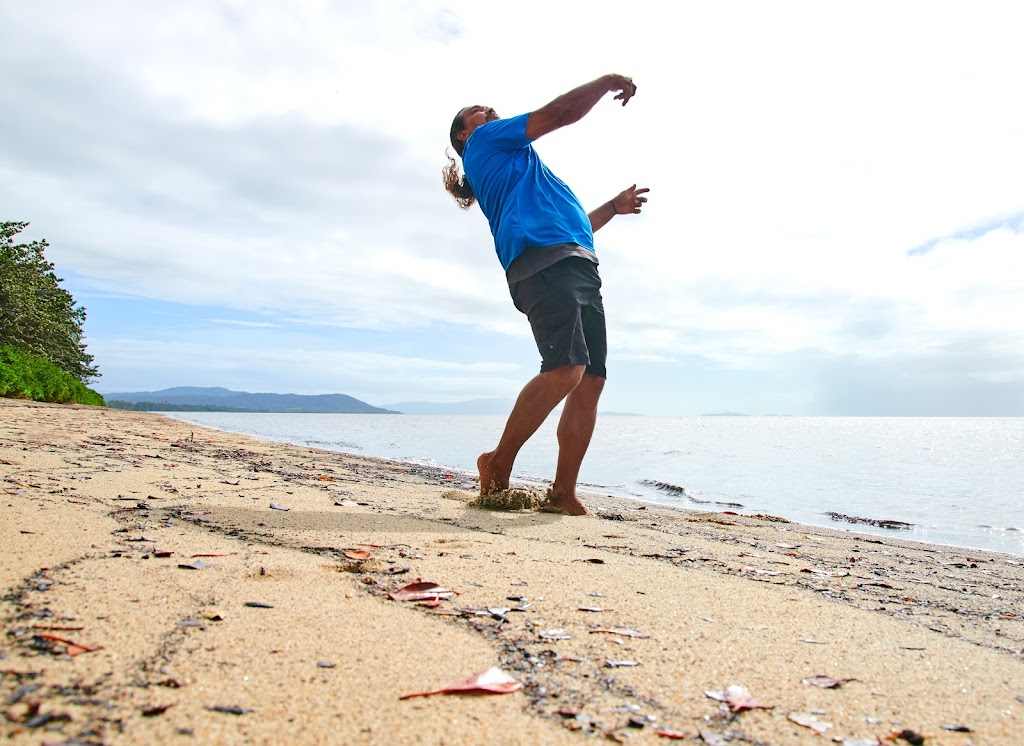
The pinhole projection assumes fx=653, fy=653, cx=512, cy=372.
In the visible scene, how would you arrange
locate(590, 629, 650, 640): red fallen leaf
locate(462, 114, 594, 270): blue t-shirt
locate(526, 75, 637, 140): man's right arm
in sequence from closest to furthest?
locate(590, 629, 650, 640): red fallen leaf
locate(526, 75, 637, 140): man's right arm
locate(462, 114, 594, 270): blue t-shirt

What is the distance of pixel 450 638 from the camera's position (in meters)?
1.30

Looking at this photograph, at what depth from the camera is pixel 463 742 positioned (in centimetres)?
92

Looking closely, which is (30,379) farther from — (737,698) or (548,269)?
(737,698)

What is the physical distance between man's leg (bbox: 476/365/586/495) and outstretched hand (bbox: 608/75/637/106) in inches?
56.3

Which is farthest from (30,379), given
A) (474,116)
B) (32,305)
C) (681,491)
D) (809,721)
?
(809,721)

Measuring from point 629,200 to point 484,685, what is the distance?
381cm

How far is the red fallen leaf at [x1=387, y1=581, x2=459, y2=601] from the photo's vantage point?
1.54m

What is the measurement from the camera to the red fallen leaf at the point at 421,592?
1.54 m

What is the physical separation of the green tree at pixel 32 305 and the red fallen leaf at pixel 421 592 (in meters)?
24.2

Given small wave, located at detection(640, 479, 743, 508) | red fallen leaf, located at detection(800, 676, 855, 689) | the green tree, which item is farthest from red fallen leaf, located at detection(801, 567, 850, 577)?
the green tree

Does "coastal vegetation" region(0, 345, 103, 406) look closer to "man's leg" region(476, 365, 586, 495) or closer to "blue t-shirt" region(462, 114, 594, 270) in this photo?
"blue t-shirt" region(462, 114, 594, 270)

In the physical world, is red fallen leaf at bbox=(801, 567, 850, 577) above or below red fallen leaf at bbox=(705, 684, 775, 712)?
above

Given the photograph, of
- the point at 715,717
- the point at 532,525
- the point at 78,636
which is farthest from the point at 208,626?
the point at 532,525

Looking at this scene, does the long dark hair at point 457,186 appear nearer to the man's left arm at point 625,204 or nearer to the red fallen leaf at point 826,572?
the man's left arm at point 625,204
